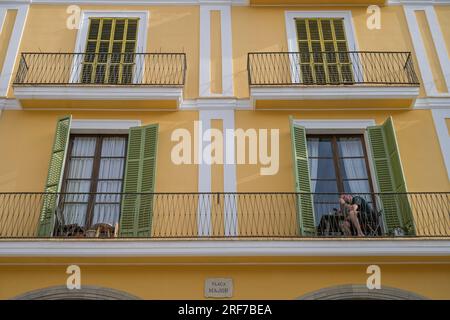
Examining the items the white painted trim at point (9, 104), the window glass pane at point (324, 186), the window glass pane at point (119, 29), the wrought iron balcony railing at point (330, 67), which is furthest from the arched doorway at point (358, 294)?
the window glass pane at point (119, 29)

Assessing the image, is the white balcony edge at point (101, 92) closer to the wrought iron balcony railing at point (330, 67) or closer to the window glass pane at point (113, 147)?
the window glass pane at point (113, 147)

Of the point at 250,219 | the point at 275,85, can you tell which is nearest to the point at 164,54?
the point at 275,85

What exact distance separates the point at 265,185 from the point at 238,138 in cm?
111

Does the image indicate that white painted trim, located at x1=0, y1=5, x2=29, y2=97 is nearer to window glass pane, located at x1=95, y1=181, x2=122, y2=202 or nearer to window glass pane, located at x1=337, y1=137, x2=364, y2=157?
window glass pane, located at x1=95, y1=181, x2=122, y2=202

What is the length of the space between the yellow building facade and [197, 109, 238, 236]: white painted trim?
3 cm

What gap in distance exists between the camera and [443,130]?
34.8 ft

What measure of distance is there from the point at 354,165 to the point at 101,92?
5019mm

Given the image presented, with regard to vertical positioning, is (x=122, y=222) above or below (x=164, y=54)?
below

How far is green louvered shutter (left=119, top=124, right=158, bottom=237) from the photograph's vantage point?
Answer: 9.28 metres

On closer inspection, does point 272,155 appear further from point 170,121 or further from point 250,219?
point 170,121

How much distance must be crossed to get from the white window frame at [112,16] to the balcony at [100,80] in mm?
23

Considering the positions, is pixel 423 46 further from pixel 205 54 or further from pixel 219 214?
pixel 219 214

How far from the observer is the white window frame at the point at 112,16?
36.6ft
